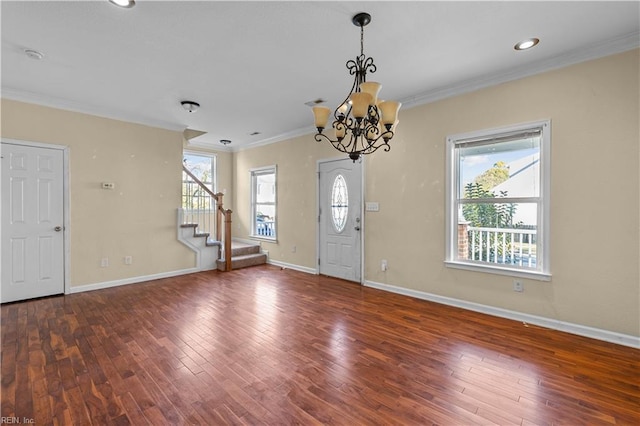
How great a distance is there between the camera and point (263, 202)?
6934 mm

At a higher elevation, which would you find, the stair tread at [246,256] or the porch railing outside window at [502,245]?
the porch railing outside window at [502,245]

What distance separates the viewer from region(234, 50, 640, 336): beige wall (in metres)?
2.77

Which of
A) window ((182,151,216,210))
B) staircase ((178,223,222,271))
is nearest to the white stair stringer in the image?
staircase ((178,223,222,271))

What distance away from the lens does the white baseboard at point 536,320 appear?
279 centimetres

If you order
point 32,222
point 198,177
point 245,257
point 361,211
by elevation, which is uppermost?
point 198,177

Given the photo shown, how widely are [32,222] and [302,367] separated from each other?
14.0 feet

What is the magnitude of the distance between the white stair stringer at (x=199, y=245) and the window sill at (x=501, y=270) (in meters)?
4.32

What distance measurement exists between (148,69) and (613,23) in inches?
170

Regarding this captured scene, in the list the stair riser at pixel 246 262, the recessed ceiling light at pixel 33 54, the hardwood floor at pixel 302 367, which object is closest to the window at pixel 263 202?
Result: the stair riser at pixel 246 262

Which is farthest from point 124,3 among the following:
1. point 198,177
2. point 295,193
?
point 198,177

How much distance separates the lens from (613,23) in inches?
98.2

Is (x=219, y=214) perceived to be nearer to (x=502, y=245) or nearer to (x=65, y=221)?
(x=65, y=221)

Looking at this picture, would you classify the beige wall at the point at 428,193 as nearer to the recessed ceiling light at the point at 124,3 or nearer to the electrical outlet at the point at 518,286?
the electrical outlet at the point at 518,286

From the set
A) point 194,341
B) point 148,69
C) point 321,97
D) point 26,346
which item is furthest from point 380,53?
point 26,346
